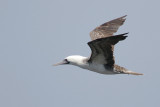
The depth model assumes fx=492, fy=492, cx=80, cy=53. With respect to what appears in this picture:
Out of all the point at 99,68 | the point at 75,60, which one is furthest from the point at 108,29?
the point at 99,68

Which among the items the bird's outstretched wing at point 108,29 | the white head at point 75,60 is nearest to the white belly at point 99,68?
the white head at point 75,60

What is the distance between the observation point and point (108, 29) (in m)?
23.4

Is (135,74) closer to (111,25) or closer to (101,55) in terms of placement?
(101,55)

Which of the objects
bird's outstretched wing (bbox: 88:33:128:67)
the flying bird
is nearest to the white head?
the flying bird

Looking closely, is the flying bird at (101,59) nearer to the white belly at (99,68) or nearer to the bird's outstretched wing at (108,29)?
the white belly at (99,68)

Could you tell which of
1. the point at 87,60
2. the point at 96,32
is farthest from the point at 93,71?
the point at 96,32

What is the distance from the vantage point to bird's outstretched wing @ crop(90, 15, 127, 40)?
75.7ft

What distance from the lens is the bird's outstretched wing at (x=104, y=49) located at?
1755cm

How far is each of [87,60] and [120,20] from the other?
4.39m

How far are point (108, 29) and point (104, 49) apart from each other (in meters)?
4.78

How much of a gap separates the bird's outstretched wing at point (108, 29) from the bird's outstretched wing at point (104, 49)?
3334 mm

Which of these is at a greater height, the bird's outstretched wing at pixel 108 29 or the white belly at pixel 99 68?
the bird's outstretched wing at pixel 108 29

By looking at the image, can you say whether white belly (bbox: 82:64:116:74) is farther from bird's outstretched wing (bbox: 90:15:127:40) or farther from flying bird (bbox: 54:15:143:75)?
bird's outstretched wing (bbox: 90:15:127:40)

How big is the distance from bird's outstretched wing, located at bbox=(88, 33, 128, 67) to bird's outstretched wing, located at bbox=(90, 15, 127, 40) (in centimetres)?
333
